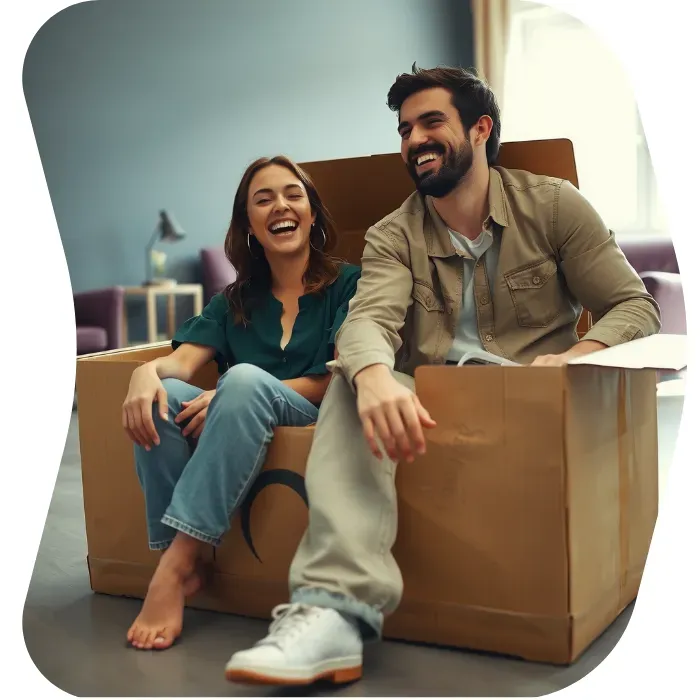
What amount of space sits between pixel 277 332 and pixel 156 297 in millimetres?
3172

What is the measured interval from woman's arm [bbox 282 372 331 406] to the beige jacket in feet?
0.46

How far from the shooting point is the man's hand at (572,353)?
1250 mm

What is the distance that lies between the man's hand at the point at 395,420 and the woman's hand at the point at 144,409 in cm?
38

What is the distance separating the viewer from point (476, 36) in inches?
207

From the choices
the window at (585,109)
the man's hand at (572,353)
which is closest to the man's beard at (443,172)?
the man's hand at (572,353)

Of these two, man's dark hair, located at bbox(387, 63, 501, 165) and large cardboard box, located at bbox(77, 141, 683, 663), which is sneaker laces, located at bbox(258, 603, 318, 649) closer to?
large cardboard box, located at bbox(77, 141, 683, 663)

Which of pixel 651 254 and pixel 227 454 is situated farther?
pixel 651 254

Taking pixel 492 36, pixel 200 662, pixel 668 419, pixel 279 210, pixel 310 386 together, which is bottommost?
pixel 668 419

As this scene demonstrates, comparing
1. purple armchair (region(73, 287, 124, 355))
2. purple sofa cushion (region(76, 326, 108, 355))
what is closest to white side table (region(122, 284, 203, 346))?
purple armchair (region(73, 287, 124, 355))

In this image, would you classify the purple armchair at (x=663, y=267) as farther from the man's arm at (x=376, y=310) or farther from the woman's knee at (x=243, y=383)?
the woman's knee at (x=243, y=383)

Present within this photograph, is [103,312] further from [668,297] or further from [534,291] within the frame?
[534,291]

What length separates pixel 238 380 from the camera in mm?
1311

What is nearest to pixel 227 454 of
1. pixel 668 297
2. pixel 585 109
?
pixel 668 297

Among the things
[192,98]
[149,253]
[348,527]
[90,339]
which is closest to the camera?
[348,527]
